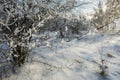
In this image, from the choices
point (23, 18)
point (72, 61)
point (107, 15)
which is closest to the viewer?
point (23, 18)

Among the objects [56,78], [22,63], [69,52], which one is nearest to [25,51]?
[22,63]

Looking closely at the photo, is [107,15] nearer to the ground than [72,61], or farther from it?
farther from it

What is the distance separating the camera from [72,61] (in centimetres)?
439

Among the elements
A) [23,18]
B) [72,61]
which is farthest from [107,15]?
[23,18]

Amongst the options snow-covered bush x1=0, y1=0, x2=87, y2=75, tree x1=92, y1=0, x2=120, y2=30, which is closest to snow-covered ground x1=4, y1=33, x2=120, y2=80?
snow-covered bush x1=0, y1=0, x2=87, y2=75

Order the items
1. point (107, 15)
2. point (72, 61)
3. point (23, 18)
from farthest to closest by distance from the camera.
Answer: point (107, 15) < point (72, 61) < point (23, 18)

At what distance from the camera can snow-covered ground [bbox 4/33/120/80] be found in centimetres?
402

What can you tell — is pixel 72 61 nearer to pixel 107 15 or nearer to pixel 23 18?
pixel 23 18

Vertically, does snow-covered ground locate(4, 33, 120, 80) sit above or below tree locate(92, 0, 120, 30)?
below

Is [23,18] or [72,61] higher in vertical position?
[23,18]

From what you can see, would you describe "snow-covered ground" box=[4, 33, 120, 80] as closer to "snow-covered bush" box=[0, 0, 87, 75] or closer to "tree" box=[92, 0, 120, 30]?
"snow-covered bush" box=[0, 0, 87, 75]

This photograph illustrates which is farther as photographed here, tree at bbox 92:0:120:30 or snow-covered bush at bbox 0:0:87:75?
tree at bbox 92:0:120:30

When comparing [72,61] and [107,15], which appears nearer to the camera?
[72,61]

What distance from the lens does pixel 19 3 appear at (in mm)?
3764
